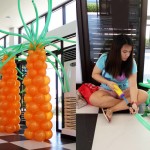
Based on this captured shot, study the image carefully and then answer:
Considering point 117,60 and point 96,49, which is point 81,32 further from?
point 117,60

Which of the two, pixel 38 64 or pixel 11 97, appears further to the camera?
pixel 11 97

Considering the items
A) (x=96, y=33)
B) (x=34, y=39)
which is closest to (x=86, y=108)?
(x=96, y=33)

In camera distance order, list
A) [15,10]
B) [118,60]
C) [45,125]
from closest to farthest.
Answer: [118,60]
[45,125]
[15,10]

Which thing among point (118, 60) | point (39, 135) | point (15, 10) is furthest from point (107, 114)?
point (15, 10)

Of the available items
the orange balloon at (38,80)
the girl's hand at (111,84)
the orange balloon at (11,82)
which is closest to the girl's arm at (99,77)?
the girl's hand at (111,84)

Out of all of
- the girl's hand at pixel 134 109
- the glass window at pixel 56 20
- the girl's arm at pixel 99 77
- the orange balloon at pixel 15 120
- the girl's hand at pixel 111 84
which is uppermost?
the glass window at pixel 56 20

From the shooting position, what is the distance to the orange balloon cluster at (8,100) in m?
4.00

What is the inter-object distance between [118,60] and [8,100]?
281cm

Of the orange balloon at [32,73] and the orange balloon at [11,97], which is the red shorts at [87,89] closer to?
the orange balloon at [32,73]

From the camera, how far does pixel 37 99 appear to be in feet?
11.0

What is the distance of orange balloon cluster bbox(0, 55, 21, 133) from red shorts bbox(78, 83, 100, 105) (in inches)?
100

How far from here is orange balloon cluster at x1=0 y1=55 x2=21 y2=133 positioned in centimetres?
400

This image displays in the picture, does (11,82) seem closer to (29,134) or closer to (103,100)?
(29,134)

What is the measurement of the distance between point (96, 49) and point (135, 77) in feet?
1.03
